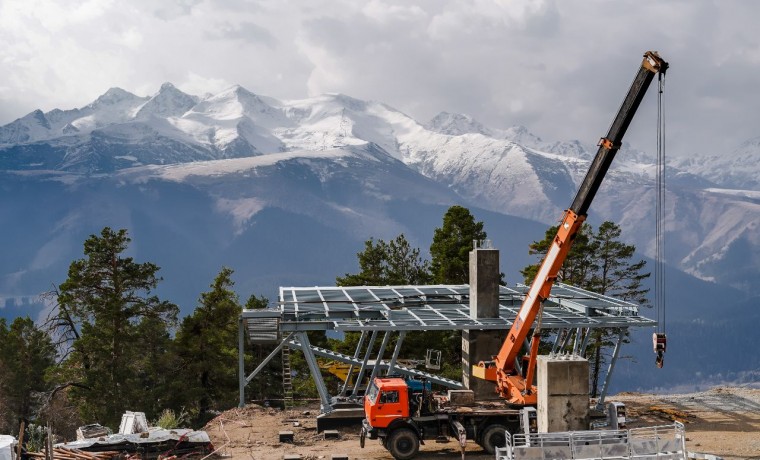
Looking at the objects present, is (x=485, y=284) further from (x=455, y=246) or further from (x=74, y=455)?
(x=455, y=246)

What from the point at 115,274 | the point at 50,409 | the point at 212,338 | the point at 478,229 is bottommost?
the point at 50,409

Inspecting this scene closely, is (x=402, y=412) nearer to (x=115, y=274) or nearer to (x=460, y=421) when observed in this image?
(x=460, y=421)

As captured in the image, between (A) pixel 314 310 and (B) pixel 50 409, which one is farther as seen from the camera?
(B) pixel 50 409

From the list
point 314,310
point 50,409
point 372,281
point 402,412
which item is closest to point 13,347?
point 50,409

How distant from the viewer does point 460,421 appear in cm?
2827

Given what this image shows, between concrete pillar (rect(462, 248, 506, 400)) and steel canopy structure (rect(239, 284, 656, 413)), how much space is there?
0.57m

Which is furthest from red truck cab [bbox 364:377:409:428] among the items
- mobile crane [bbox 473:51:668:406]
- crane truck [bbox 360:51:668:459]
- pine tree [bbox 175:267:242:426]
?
pine tree [bbox 175:267:242:426]

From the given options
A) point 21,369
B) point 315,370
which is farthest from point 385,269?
point 315,370

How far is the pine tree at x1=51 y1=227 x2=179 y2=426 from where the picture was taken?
45.8 metres

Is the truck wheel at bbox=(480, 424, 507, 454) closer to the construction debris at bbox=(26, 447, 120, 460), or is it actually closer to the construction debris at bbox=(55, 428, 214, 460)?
the construction debris at bbox=(55, 428, 214, 460)

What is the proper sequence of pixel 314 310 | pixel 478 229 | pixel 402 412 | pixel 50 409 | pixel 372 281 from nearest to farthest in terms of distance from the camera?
pixel 402 412 → pixel 314 310 → pixel 50 409 → pixel 478 229 → pixel 372 281

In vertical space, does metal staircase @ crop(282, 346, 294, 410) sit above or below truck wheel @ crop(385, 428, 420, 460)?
above

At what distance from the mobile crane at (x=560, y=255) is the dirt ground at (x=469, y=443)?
8.49 feet

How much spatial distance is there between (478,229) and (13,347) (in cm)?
3279
